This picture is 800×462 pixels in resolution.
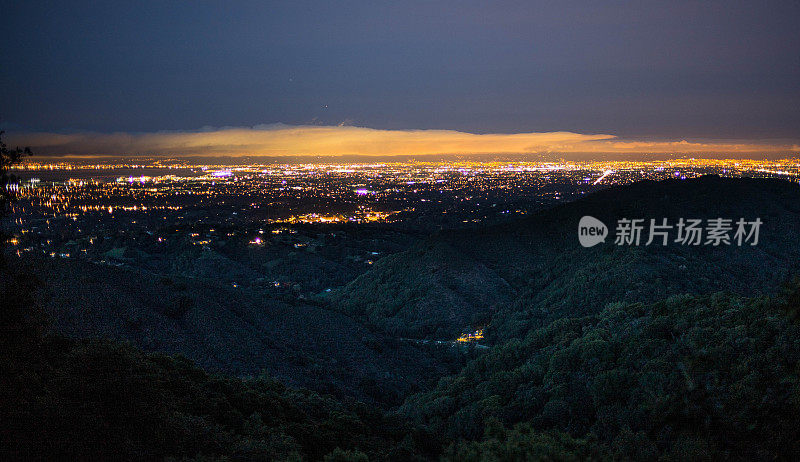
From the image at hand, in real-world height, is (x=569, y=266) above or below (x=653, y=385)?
below

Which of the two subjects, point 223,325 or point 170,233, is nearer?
point 223,325

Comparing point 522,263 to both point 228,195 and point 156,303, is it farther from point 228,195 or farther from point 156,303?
point 228,195

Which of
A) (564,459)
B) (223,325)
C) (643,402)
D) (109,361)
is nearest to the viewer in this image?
(564,459)

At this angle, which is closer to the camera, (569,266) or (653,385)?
(653,385)

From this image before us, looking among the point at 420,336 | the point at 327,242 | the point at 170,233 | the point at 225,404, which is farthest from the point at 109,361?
the point at 170,233

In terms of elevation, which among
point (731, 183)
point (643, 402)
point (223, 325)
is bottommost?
point (223, 325)

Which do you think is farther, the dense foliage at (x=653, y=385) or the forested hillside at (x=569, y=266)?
the forested hillside at (x=569, y=266)

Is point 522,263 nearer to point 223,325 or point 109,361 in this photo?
point 223,325

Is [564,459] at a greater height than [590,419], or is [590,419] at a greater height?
[564,459]

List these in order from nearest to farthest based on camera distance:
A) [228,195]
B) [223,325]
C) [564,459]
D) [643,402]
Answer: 1. [564,459]
2. [643,402]
3. [223,325]
4. [228,195]

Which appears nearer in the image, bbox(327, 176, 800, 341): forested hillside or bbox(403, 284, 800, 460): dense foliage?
bbox(403, 284, 800, 460): dense foliage
